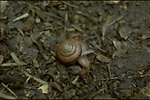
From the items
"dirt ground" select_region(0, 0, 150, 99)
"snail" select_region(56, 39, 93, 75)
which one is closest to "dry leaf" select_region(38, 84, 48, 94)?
"dirt ground" select_region(0, 0, 150, 99)

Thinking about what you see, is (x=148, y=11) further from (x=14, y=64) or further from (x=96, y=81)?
(x=14, y=64)

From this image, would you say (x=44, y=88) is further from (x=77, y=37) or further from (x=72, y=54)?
(x=77, y=37)

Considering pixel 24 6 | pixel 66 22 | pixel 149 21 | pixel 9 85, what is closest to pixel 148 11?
pixel 149 21

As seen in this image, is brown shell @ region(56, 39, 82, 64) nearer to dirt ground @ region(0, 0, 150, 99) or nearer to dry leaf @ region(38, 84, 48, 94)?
dirt ground @ region(0, 0, 150, 99)

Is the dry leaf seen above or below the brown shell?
below

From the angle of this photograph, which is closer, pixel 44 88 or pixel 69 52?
pixel 44 88

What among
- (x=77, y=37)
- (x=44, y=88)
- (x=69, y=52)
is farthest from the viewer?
(x=77, y=37)

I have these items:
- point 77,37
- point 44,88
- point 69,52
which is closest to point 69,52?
point 69,52

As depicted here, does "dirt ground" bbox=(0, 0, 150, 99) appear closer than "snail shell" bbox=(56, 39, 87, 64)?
Yes

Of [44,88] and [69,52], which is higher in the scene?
[69,52]
